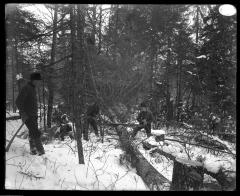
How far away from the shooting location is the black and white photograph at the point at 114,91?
12.9 feet

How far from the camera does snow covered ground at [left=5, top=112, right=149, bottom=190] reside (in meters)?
4.01

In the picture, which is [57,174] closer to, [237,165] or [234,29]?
[237,165]

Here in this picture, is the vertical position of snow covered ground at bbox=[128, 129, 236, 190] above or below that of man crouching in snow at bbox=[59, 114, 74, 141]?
below

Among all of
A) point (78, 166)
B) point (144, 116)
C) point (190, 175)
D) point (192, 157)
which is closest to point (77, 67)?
point (144, 116)

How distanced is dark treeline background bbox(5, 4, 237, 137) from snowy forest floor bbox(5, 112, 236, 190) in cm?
55

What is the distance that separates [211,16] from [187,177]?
8.33ft

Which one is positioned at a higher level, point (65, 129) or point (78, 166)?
point (65, 129)

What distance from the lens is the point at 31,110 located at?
4426mm

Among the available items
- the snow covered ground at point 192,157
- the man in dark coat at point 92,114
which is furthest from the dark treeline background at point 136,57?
the snow covered ground at point 192,157

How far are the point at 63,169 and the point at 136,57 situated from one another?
2.23 metres

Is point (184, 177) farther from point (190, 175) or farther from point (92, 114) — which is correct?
point (92, 114)

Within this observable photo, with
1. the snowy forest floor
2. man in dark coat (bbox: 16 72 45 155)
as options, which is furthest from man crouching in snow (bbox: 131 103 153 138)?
man in dark coat (bbox: 16 72 45 155)

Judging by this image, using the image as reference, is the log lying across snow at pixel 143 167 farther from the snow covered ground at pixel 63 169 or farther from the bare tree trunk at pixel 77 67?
the bare tree trunk at pixel 77 67

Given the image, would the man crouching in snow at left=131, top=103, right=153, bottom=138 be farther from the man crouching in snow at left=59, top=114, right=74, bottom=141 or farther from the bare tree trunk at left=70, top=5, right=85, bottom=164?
the man crouching in snow at left=59, top=114, right=74, bottom=141
